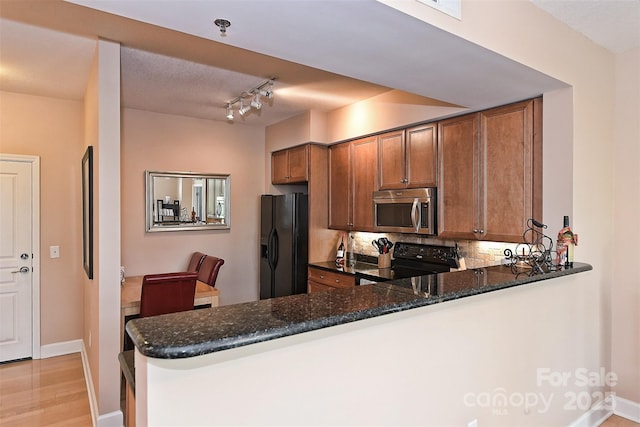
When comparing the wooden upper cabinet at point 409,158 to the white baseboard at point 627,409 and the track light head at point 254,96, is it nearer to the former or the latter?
the track light head at point 254,96

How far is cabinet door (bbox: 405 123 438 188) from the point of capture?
3.25m

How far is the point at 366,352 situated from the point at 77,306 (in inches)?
154

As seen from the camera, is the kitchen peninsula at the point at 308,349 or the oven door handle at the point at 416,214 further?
the oven door handle at the point at 416,214

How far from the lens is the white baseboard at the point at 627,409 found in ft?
9.02

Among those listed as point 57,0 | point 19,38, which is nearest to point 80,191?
point 19,38

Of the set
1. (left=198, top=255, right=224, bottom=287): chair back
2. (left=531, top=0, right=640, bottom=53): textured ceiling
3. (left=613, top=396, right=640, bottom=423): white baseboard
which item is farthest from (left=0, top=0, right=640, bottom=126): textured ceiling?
(left=613, top=396, right=640, bottom=423): white baseboard

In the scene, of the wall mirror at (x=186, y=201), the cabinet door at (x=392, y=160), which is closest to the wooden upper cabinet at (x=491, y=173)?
the cabinet door at (x=392, y=160)

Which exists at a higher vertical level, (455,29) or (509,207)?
(455,29)

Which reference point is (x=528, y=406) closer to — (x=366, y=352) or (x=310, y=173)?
(x=366, y=352)

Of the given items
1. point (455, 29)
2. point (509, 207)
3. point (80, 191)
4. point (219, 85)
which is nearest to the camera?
point (455, 29)

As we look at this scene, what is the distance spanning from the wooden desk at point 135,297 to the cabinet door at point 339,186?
5.08 feet

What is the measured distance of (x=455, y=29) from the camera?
5.56ft

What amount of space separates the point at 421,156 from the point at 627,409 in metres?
2.43

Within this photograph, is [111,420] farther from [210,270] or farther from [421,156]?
[421,156]
